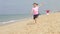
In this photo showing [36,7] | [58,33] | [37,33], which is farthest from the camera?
[36,7]

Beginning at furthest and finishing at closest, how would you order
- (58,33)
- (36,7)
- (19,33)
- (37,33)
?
(36,7), (19,33), (37,33), (58,33)

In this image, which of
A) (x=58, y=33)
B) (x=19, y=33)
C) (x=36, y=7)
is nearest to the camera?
(x=58, y=33)

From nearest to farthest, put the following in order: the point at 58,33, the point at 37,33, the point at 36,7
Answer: the point at 58,33, the point at 37,33, the point at 36,7

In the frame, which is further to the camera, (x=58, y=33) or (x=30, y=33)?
(x=30, y=33)

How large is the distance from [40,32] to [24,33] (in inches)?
32.6

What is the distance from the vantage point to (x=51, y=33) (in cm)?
934

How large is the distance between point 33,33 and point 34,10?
12.7 ft

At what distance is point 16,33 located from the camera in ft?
34.9

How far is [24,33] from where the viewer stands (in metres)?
10.3

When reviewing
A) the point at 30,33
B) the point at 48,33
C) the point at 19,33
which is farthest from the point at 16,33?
the point at 48,33

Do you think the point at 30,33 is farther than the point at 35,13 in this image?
No

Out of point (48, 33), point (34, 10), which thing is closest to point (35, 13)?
point (34, 10)

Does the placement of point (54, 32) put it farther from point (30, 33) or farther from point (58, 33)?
point (30, 33)

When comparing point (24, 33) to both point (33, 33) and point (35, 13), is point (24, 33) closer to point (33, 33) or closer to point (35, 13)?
point (33, 33)
